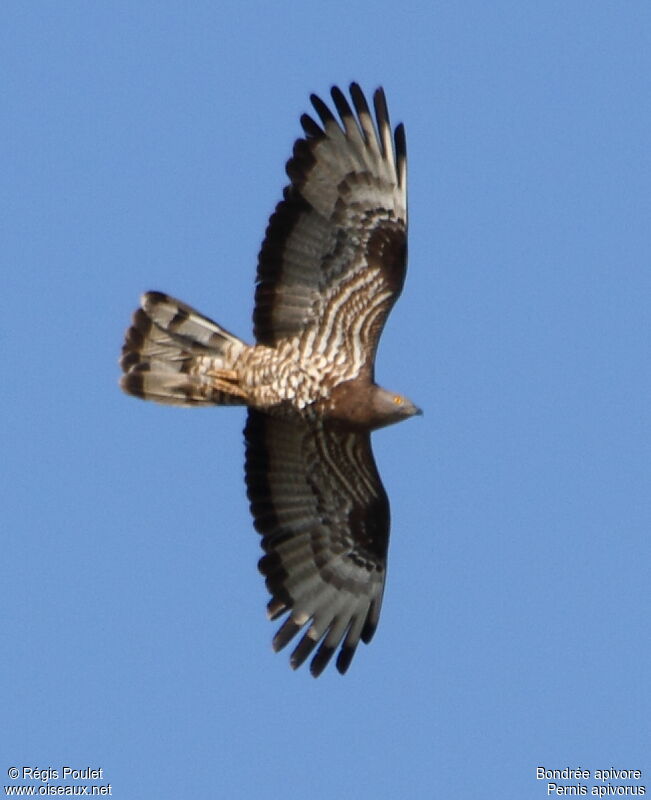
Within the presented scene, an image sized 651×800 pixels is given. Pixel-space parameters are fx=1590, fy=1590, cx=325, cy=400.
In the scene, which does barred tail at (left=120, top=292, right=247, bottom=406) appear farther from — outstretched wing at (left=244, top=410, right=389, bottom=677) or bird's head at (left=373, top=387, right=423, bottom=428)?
bird's head at (left=373, top=387, right=423, bottom=428)

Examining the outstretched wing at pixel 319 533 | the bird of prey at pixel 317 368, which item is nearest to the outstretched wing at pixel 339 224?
the bird of prey at pixel 317 368

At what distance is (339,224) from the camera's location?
11.4 meters

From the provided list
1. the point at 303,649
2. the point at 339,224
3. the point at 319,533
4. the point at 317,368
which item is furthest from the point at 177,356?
the point at 303,649

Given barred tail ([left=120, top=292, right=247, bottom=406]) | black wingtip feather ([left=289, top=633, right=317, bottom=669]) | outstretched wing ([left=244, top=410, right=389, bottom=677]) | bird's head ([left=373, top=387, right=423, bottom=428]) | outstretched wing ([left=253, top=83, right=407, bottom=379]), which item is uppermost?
outstretched wing ([left=253, top=83, right=407, bottom=379])

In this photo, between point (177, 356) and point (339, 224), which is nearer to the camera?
point (339, 224)

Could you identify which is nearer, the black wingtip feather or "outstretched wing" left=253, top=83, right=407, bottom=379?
"outstretched wing" left=253, top=83, right=407, bottom=379

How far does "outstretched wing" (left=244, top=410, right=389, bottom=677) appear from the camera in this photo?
475 inches

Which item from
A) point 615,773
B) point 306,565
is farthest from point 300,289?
point 615,773

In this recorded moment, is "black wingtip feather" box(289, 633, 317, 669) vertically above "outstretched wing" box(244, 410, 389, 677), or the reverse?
"outstretched wing" box(244, 410, 389, 677)

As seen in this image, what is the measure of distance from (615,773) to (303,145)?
5.63 m

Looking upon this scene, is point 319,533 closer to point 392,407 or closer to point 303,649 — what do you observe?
point 303,649

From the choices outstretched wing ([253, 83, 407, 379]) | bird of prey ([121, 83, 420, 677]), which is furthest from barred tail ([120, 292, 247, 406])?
outstretched wing ([253, 83, 407, 379])

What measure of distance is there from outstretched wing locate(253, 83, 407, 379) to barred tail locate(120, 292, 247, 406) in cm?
41

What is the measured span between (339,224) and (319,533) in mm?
2494
